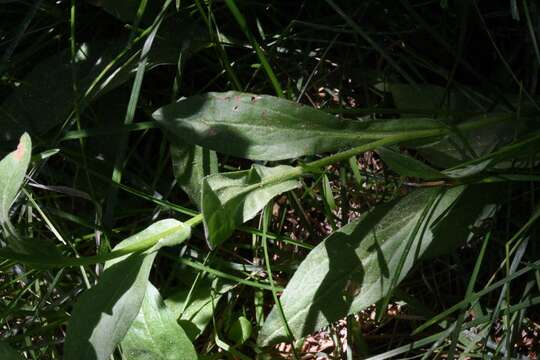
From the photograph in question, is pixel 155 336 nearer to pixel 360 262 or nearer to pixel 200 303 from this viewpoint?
pixel 200 303

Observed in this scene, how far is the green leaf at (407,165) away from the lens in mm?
1233

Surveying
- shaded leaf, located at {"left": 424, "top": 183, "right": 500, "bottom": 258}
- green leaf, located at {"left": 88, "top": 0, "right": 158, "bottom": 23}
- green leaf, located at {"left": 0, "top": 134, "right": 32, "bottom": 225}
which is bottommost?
shaded leaf, located at {"left": 424, "top": 183, "right": 500, "bottom": 258}

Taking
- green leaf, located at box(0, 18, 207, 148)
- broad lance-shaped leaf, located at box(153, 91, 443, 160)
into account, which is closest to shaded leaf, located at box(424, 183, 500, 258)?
broad lance-shaped leaf, located at box(153, 91, 443, 160)

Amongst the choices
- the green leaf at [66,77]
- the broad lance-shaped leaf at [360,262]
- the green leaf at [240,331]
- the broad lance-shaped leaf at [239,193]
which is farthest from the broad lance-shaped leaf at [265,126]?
the green leaf at [240,331]

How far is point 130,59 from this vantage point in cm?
155

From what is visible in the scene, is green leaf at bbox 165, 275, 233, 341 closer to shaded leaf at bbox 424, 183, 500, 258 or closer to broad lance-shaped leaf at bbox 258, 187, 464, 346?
broad lance-shaped leaf at bbox 258, 187, 464, 346

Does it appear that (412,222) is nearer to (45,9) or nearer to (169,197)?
(169,197)

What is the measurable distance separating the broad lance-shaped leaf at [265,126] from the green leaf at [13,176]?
24cm

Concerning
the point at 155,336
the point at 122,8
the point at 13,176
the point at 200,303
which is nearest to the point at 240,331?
the point at 200,303

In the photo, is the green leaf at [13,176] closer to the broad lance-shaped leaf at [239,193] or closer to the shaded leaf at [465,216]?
the broad lance-shaped leaf at [239,193]

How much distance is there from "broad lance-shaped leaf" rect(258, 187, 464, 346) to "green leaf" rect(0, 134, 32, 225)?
0.52 meters

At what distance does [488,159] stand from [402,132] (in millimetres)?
157

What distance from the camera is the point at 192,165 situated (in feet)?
5.00

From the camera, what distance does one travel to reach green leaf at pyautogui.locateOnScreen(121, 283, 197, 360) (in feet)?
4.69
